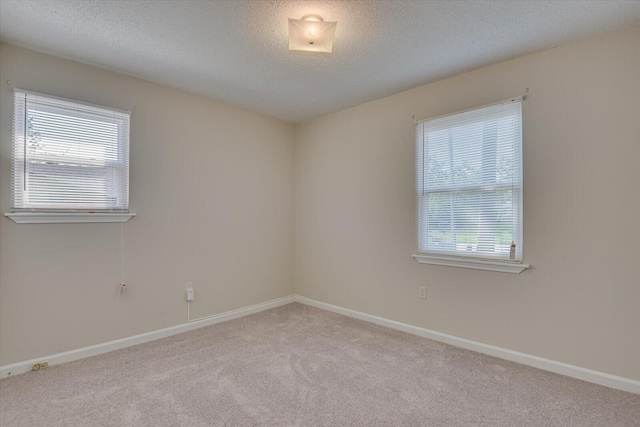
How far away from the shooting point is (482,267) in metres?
2.76

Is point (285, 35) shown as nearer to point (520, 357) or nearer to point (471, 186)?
point (471, 186)

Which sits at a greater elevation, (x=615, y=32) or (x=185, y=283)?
(x=615, y=32)

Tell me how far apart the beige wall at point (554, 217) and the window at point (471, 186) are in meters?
0.09

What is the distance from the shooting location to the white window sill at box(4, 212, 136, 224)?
2.39m

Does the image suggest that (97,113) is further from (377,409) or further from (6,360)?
(377,409)

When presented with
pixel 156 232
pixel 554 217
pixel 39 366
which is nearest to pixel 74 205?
pixel 156 232

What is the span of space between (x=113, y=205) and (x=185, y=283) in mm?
1030

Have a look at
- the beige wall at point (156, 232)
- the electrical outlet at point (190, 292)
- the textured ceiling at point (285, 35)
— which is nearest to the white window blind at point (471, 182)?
the textured ceiling at point (285, 35)

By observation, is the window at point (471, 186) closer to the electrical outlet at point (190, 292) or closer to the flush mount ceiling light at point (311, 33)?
the flush mount ceiling light at point (311, 33)

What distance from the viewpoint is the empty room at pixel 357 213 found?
2.03 meters

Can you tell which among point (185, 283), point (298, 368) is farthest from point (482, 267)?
point (185, 283)

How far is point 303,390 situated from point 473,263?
1.75 m

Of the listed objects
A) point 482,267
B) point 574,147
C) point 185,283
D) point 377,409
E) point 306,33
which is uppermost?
point 306,33

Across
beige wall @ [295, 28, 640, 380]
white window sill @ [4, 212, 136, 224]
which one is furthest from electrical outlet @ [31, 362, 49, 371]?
beige wall @ [295, 28, 640, 380]
